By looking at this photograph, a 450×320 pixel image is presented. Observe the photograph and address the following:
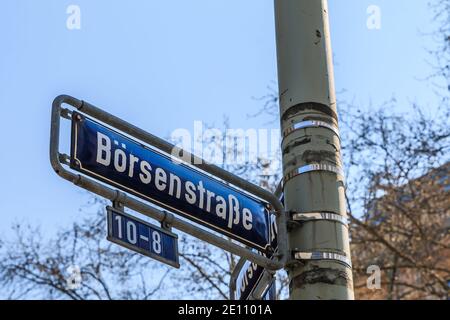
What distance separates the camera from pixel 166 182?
407cm

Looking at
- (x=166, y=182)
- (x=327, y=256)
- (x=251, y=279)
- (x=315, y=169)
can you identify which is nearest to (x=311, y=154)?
(x=315, y=169)

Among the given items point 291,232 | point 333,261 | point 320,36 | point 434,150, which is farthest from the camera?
point 434,150

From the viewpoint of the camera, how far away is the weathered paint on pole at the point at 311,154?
3902 mm

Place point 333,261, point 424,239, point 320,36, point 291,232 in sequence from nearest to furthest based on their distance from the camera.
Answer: point 333,261, point 291,232, point 320,36, point 424,239

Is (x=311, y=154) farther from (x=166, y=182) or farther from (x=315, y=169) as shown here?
(x=166, y=182)

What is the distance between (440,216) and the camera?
18.1m

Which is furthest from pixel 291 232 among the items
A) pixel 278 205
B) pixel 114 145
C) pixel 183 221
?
pixel 114 145

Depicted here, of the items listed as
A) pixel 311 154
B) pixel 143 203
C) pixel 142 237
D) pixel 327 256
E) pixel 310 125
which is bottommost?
pixel 327 256

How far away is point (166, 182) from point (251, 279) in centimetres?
90

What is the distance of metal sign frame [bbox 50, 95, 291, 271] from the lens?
12.5 ft

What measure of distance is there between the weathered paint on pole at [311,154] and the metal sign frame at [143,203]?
0.08 meters

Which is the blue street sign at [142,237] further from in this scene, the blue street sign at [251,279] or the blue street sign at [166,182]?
the blue street sign at [251,279]

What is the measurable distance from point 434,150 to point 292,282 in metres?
13.3

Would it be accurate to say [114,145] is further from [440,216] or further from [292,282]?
[440,216]
